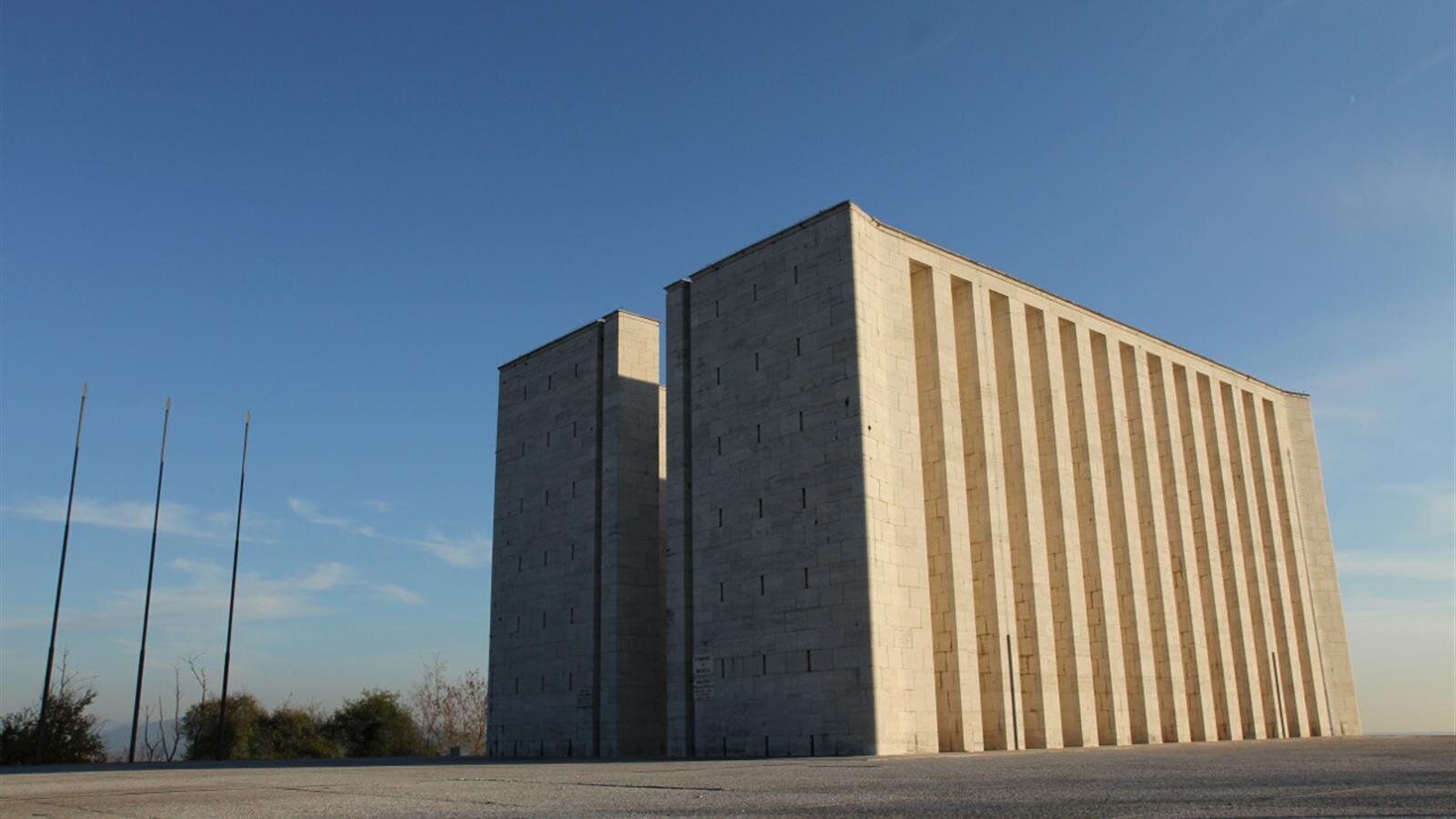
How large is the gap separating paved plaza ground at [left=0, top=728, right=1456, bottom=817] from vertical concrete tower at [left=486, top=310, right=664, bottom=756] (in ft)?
53.9

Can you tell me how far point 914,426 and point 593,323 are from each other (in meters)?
14.8

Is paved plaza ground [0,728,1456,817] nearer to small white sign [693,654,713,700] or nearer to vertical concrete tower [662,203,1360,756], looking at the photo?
vertical concrete tower [662,203,1360,756]

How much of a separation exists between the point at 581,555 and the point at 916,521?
544 inches

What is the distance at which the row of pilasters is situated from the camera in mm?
29953

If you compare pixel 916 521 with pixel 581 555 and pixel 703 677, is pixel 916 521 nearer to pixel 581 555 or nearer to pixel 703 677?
pixel 703 677

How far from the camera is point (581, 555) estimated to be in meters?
37.8

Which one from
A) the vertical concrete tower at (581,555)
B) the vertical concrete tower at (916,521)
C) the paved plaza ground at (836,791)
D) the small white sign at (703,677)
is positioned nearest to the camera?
the paved plaza ground at (836,791)

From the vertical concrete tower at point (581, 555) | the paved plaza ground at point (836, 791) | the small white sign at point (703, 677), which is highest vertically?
the vertical concrete tower at point (581, 555)

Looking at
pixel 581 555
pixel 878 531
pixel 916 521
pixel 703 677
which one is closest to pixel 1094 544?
pixel 916 521

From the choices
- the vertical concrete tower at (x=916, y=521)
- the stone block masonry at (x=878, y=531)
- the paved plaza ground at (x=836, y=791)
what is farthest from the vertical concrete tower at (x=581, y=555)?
the paved plaza ground at (x=836, y=791)

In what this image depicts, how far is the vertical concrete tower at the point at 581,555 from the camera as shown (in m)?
35.7

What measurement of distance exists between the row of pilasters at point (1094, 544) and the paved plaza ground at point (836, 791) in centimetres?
1095

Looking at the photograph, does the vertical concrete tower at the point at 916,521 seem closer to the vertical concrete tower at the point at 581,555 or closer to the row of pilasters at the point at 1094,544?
the row of pilasters at the point at 1094,544

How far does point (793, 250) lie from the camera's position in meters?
31.4
